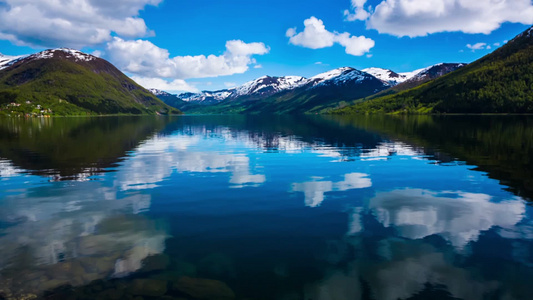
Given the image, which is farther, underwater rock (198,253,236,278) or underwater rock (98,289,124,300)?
underwater rock (198,253,236,278)

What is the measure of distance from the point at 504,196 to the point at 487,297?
18985 mm

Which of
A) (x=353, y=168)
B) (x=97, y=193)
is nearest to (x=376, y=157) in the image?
(x=353, y=168)

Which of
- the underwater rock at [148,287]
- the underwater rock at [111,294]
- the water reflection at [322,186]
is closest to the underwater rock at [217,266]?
the underwater rock at [148,287]

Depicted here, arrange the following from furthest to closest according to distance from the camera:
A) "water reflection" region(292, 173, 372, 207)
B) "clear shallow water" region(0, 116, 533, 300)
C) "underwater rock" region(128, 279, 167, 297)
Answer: "water reflection" region(292, 173, 372, 207)
"clear shallow water" region(0, 116, 533, 300)
"underwater rock" region(128, 279, 167, 297)

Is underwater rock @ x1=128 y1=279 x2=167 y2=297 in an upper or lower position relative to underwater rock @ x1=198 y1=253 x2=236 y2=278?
lower

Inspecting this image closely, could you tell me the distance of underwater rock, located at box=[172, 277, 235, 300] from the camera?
42.4 feet

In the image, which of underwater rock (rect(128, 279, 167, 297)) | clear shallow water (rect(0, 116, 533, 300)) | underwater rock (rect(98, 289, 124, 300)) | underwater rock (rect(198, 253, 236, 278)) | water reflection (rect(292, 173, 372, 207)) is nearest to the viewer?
underwater rock (rect(98, 289, 124, 300))

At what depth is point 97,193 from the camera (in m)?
29.2

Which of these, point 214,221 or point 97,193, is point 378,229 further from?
point 97,193

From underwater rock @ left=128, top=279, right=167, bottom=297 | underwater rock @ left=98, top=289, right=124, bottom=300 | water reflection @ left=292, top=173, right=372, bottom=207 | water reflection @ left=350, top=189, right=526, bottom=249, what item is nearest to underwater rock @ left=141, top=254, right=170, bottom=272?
underwater rock @ left=128, top=279, right=167, bottom=297

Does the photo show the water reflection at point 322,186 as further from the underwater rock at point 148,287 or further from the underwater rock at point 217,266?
the underwater rock at point 148,287

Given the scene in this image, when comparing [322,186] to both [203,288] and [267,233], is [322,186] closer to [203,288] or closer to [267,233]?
[267,233]

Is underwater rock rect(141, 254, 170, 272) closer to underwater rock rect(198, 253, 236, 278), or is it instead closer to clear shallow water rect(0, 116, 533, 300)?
clear shallow water rect(0, 116, 533, 300)

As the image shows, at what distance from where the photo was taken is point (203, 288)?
13523 millimetres
